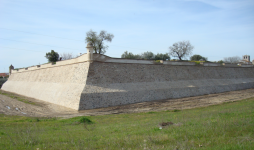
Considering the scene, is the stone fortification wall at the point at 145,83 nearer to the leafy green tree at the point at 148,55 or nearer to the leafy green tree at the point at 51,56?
the leafy green tree at the point at 148,55

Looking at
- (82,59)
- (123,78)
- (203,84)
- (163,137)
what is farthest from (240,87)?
(163,137)

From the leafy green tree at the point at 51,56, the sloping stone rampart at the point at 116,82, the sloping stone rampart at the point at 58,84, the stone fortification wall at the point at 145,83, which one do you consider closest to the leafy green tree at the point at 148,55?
the leafy green tree at the point at 51,56

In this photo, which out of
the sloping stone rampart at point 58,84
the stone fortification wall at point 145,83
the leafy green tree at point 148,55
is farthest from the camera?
the leafy green tree at point 148,55

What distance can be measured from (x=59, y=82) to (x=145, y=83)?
38.0 feet

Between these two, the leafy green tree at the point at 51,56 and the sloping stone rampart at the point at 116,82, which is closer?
the sloping stone rampart at the point at 116,82

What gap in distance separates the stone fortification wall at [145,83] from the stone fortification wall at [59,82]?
4.44ft

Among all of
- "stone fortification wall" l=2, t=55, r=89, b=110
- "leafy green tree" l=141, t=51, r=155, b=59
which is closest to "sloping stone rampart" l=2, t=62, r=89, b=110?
"stone fortification wall" l=2, t=55, r=89, b=110

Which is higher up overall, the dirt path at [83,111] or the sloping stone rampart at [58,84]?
the sloping stone rampart at [58,84]

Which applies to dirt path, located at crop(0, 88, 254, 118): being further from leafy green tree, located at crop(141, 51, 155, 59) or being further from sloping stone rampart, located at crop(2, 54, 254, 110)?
leafy green tree, located at crop(141, 51, 155, 59)

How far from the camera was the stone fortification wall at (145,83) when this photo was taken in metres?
20.6

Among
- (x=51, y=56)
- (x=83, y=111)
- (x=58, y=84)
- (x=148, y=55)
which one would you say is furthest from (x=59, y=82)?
(x=148, y=55)

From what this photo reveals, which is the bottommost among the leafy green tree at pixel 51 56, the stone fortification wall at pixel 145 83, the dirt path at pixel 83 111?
the dirt path at pixel 83 111

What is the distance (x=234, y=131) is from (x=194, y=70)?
28562mm

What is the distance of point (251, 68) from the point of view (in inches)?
1833
